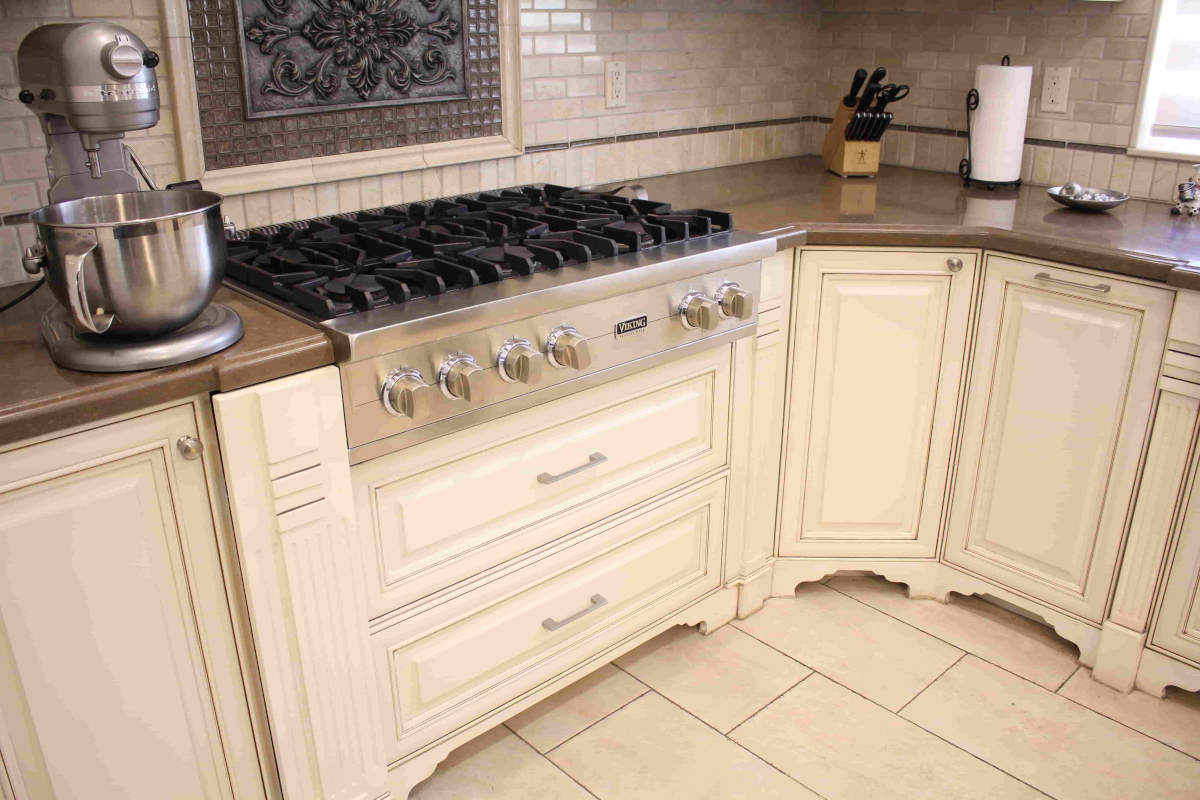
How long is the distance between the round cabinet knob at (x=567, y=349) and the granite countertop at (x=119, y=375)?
0.41m

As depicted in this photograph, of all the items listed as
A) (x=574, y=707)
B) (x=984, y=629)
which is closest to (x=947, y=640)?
(x=984, y=629)

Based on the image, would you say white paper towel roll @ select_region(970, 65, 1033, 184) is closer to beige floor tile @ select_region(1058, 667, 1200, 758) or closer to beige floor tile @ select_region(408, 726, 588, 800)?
beige floor tile @ select_region(1058, 667, 1200, 758)

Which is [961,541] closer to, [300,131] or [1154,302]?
[1154,302]

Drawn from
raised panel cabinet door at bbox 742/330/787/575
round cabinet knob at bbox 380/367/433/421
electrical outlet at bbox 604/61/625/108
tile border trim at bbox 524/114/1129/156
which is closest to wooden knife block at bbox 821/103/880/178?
tile border trim at bbox 524/114/1129/156

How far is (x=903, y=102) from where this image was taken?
9.95 feet

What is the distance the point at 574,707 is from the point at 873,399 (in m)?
1.04

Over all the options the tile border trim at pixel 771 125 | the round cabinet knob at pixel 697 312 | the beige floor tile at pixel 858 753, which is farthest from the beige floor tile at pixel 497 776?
the tile border trim at pixel 771 125

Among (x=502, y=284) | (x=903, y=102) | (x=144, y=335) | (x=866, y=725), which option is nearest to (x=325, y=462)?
(x=144, y=335)

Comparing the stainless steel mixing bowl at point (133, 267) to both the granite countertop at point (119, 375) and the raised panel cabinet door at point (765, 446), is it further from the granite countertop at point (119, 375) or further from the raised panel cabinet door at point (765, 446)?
the raised panel cabinet door at point (765, 446)

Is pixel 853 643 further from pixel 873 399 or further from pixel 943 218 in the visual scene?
pixel 943 218

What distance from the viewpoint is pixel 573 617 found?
2.04 m

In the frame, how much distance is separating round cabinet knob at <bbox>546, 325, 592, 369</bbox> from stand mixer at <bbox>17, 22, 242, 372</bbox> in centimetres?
53

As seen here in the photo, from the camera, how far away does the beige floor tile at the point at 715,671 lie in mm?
2193

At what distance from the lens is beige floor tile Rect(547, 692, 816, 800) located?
1.95 meters
